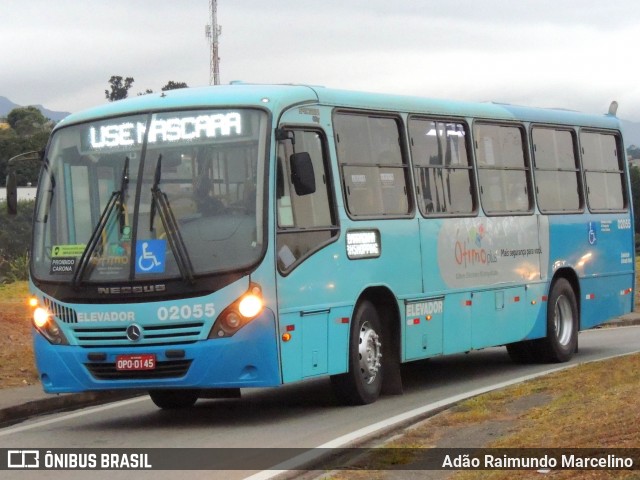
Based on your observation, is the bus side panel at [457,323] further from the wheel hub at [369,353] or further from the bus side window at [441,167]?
the wheel hub at [369,353]

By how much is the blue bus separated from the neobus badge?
21mm

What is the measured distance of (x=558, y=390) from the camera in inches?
530

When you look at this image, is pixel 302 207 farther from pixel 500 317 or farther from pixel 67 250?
pixel 500 317

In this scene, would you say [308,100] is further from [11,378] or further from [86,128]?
[11,378]

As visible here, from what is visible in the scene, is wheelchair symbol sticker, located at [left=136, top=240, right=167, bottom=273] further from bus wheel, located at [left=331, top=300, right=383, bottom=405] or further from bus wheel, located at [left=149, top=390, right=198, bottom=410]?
bus wheel, located at [left=331, top=300, right=383, bottom=405]

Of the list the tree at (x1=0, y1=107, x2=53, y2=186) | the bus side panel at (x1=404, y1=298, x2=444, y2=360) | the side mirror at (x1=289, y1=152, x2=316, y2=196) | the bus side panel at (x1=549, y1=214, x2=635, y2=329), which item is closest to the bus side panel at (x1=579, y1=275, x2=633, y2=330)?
the bus side panel at (x1=549, y1=214, x2=635, y2=329)

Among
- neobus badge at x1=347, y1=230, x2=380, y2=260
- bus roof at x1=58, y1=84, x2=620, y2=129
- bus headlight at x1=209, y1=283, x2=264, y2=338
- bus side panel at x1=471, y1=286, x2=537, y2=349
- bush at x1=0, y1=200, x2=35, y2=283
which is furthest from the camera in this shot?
bush at x1=0, y1=200, x2=35, y2=283

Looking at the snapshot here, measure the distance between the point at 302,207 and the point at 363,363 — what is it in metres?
1.84

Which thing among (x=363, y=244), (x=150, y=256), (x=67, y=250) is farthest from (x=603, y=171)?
(x=67, y=250)

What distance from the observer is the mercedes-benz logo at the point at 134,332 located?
1216cm

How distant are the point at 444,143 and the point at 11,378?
591 centimetres

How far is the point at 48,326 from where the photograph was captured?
1277cm

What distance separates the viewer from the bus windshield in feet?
39.9

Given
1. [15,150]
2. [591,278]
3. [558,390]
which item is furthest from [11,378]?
[15,150]
